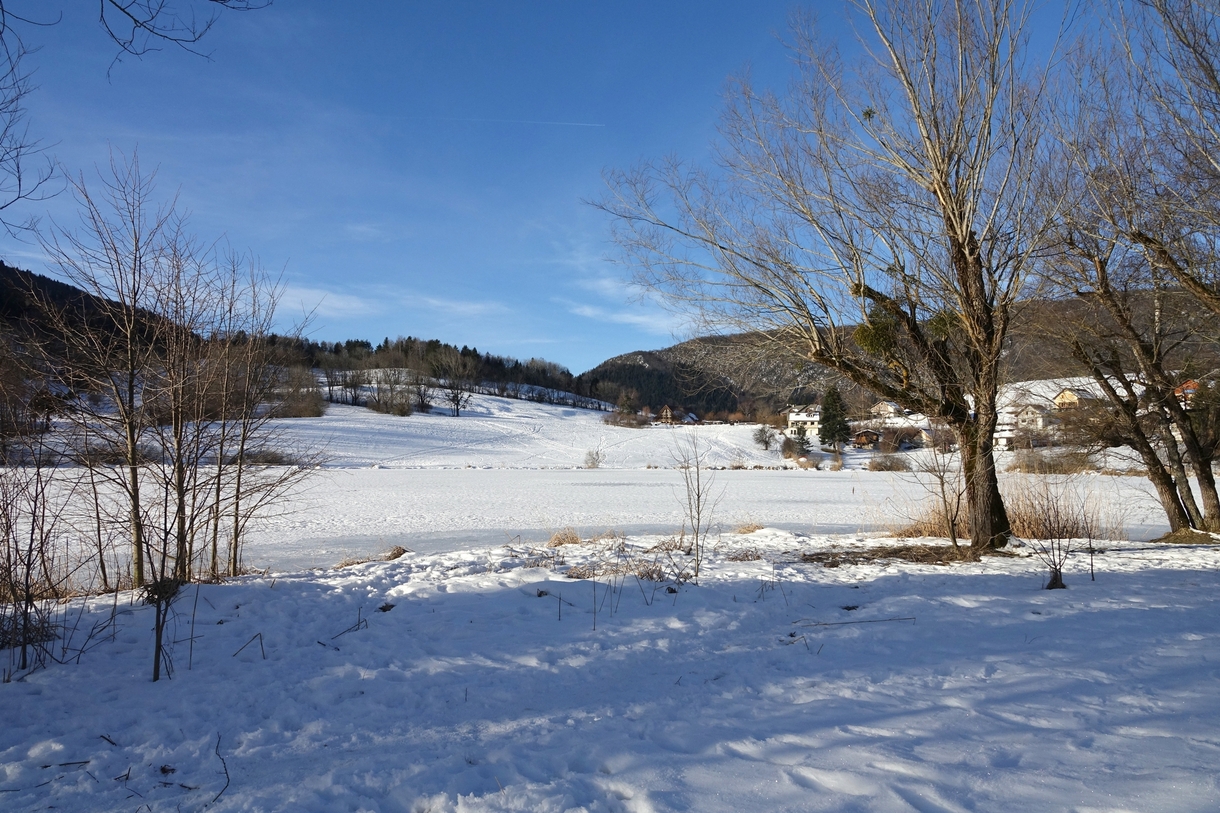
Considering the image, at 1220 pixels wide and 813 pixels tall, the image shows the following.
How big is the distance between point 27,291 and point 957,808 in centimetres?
876

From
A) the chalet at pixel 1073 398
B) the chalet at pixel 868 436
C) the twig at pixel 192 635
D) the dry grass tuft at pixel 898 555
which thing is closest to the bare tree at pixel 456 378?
the chalet at pixel 868 436

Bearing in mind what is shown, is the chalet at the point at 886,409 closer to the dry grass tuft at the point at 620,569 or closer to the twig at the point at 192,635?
the dry grass tuft at the point at 620,569

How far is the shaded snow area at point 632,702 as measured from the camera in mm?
2658

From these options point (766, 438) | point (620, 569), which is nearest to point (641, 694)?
point (620, 569)

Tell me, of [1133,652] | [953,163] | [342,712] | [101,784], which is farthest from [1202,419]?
[101,784]

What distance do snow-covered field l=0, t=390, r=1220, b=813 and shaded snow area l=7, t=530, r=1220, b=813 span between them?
0.02 m

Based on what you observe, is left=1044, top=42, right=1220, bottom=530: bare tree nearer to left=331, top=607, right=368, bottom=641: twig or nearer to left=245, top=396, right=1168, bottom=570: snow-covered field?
left=245, top=396, right=1168, bottom=570: snow-covered field

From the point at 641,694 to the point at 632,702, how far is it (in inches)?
4.9

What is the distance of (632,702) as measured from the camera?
3.62 m

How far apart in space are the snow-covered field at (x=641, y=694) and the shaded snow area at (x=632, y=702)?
0.06ft

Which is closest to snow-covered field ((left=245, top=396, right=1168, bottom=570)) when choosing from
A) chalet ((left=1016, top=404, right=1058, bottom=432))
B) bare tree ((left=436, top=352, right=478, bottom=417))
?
chalet ((left=1016, top=404, right=1058, bottom=432))

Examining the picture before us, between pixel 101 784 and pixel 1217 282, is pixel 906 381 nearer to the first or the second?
pixel 1217 282

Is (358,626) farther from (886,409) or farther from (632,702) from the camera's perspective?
(886,409)

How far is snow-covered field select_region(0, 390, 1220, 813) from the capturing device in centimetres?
267
